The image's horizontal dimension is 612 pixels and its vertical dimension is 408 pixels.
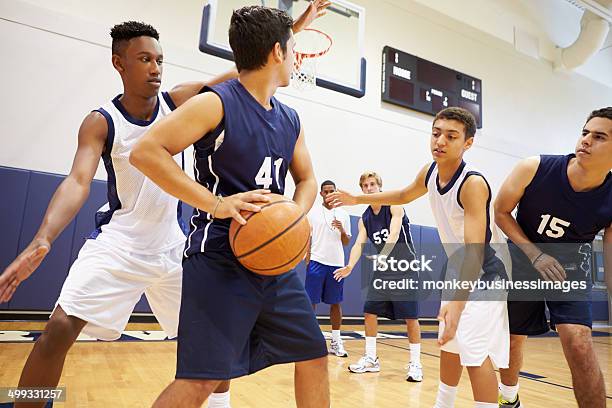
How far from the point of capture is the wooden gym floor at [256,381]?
2971 mm

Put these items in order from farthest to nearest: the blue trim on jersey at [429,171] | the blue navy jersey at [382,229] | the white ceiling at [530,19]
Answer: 1. the white ceiling at [530,19]
2. the blue navy jersey at [382,229]
3. the blue trim on jersey at [429,171]

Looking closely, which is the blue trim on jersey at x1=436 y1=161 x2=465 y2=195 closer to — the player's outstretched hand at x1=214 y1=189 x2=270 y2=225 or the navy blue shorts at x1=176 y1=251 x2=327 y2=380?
the navy blue shorts at x1=176 y1=251 x2=327 y2=380

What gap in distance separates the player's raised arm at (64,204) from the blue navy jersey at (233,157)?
47 cm

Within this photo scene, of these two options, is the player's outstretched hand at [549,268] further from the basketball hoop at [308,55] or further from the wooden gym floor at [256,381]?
the basketball hoop at [308,55]

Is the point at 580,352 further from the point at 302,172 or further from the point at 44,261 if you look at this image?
the point at 44,261

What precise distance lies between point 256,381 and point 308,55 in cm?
374

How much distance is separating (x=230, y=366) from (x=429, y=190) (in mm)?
1628

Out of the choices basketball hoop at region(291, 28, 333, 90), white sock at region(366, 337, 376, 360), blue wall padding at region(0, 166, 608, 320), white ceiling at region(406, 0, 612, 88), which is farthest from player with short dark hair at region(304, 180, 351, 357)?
white ceiling at region(406, 0, 612, 88)

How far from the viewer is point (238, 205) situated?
54.7 inches

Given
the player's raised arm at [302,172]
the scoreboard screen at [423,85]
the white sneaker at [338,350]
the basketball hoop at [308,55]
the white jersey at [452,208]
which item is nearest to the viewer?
the player's raised arm at [302,172]

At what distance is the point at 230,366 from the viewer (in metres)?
1.38

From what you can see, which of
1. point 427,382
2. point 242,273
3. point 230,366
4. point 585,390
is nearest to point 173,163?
point 242,273

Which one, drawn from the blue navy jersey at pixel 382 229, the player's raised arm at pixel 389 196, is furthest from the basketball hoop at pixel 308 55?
the player's raised arm at pixel 389 196

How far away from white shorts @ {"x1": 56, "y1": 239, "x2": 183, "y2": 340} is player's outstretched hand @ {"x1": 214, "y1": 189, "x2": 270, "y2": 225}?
0.80 meters
